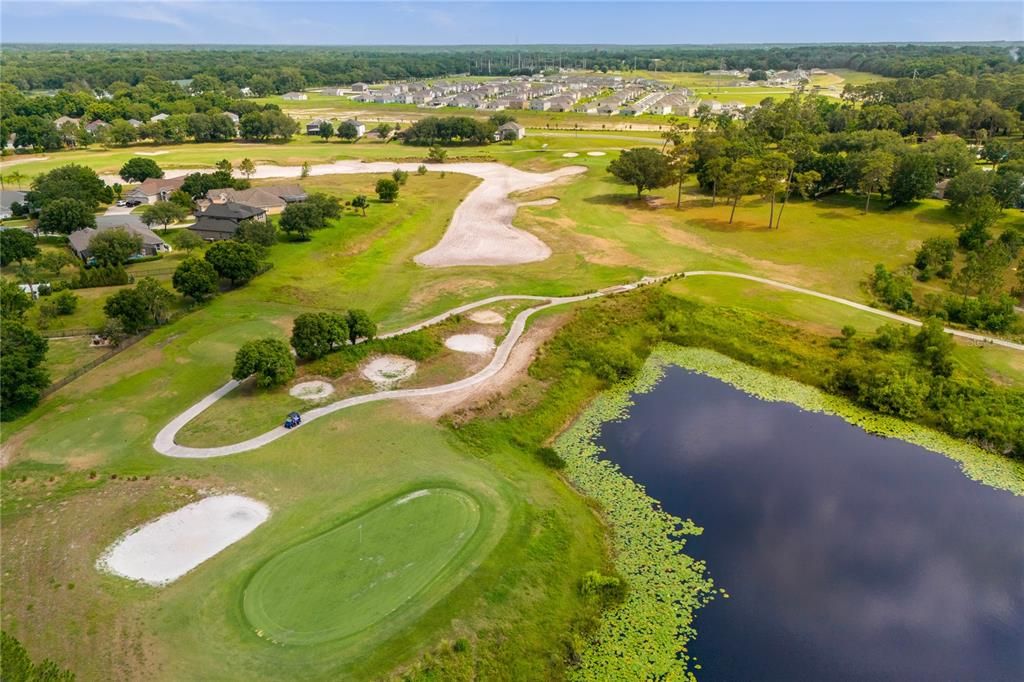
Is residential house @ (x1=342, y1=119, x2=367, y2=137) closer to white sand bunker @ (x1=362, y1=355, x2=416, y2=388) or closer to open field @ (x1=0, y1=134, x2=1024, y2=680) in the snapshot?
open field @ (x1=0, y1=134, x2=1024, y2=680)

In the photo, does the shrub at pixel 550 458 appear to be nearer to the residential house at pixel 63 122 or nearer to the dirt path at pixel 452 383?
the dirt path at pixel 452 383

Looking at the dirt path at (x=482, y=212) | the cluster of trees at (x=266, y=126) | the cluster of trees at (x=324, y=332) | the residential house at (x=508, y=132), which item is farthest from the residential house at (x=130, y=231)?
the residential house at (x=508, y=132)

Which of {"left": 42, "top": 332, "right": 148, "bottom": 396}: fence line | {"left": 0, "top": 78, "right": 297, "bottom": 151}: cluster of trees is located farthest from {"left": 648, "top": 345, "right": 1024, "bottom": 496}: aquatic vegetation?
{"left": 0, "top": 78, "right": 297, "bottom": 151}: cluster of trees

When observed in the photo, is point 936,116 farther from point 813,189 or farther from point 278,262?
point 278,262

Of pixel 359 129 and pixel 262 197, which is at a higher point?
pixel 359 129

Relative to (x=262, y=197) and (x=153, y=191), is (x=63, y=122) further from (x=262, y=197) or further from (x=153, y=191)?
(x=262, y=197)

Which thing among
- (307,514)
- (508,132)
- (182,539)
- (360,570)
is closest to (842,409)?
(360,570)
